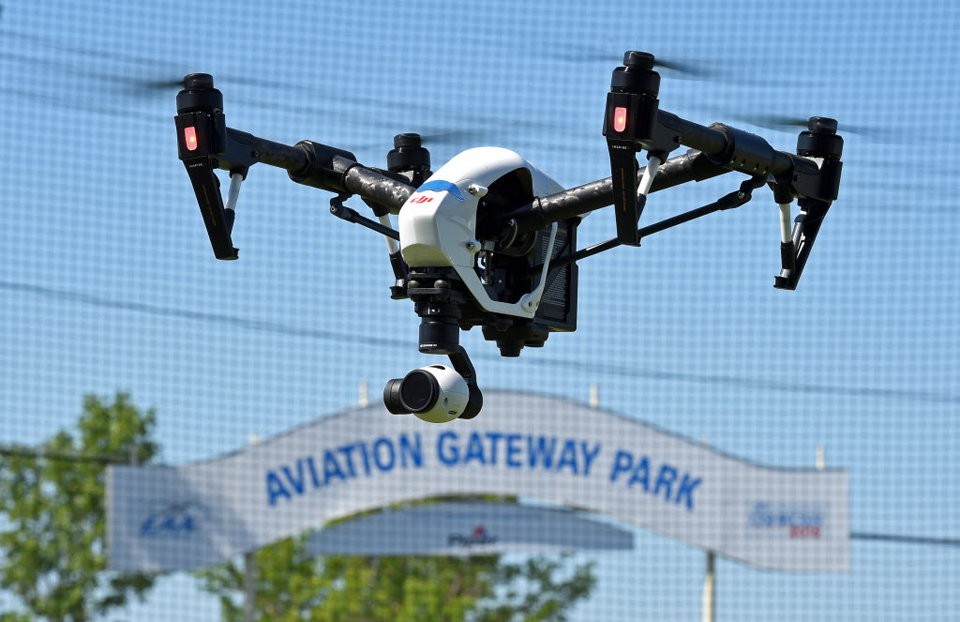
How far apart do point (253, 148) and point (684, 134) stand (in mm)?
1035

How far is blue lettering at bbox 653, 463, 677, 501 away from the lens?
14602 millimetres

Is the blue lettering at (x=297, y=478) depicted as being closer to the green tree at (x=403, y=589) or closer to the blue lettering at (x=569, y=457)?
the blue lettering at (x=569, y=457)

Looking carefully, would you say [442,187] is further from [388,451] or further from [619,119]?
[388,451]

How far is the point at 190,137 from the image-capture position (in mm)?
4031

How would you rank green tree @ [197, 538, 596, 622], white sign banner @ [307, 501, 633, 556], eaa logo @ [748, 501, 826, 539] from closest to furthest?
1. eaa logo @ [748, 501, 826, 539]
2. white sign banner @ [307, 501, 633, 556]
3. green tree @ [197, 538, 596, 622]

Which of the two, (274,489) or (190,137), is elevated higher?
(274,489)

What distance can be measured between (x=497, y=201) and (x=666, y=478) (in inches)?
428

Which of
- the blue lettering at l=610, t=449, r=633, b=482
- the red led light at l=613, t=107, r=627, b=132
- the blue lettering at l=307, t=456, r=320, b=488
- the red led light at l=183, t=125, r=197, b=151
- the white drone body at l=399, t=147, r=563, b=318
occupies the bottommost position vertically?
the white drone body at l=399, t=147, r=563, b=318

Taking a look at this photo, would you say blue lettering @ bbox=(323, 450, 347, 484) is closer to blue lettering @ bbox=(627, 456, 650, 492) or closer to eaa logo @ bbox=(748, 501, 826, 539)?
blue lettering @ bbox=(627, 456, 650, 492)

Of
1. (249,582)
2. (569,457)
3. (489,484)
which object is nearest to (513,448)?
(489,484)

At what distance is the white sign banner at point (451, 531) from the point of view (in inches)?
594

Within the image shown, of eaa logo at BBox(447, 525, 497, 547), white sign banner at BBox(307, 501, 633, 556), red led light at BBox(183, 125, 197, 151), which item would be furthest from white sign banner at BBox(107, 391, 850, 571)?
red led light at BBox(183, 125, 197, 151)

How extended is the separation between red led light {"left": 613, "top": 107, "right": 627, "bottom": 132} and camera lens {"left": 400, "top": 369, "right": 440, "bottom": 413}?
0.64 m

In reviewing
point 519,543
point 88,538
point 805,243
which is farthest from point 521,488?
point 88,538
